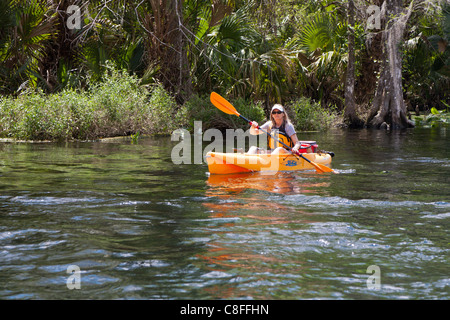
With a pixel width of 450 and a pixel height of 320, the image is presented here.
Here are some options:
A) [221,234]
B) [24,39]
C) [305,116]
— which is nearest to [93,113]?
[24,39]

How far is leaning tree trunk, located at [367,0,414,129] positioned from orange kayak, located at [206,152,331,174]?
1268 cm

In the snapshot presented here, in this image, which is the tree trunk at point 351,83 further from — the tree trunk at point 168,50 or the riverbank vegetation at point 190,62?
the tree trunk at point 168,50

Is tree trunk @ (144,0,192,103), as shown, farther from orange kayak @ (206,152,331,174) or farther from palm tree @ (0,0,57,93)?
orange kayak @ (206,152,331,174)

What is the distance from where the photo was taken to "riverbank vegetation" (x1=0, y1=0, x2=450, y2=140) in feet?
52.0

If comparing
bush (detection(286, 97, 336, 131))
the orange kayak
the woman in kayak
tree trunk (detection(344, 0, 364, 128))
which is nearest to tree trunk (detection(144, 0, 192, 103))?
bush (detection(286, 97, 336, 131))

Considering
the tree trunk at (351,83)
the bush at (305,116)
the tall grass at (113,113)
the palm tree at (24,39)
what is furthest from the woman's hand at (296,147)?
the tree trunk at (351,83)

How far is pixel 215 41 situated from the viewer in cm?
1955

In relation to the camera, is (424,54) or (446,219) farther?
(424,54)

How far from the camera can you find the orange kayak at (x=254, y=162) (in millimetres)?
8992

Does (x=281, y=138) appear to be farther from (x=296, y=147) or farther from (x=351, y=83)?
(x=351, y=83)

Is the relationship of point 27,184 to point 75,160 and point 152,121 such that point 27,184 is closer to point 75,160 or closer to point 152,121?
point 75,160
